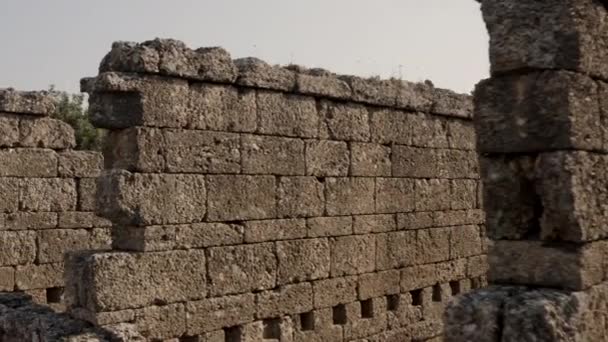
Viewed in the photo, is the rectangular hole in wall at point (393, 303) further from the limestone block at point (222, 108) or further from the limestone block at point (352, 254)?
the limestone block at point (222, 108)

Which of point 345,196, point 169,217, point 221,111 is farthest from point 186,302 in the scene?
point 345,196

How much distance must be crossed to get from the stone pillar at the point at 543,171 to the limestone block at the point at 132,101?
360cm

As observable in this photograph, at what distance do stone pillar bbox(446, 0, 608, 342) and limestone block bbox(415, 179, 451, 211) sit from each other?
5451 mm

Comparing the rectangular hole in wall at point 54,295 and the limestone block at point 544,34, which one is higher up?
the limestone block at point 544,34

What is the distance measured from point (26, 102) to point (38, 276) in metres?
2.64

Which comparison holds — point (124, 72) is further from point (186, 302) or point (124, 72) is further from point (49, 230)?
point (49, 230)

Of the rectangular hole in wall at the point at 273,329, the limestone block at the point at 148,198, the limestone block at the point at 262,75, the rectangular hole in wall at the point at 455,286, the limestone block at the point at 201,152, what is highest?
the limestone block at the point at 262,75

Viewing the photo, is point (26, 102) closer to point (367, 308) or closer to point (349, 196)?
point (349, 196)

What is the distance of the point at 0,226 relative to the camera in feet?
34.7

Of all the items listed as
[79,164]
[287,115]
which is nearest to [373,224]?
[287,115]

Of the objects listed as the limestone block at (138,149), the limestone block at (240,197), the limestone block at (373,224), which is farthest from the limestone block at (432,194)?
the limestone block at (138,149)

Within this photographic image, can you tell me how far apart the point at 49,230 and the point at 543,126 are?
8427 millimetres

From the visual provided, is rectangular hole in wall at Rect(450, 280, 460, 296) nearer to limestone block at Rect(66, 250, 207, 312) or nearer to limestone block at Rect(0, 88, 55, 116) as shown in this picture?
limestone block at Rect(66, 250, 207, 312)

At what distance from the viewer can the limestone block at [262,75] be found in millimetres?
8305
